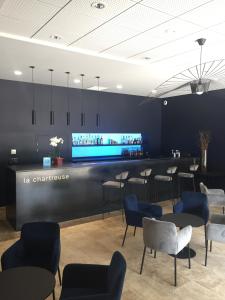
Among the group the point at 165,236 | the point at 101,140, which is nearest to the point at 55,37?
the point at 165,236

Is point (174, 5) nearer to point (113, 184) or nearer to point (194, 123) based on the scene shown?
point (113, 184)

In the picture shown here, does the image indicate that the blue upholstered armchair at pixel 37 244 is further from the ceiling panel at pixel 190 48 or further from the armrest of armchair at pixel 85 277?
the ceiling panel at pixel 190 48

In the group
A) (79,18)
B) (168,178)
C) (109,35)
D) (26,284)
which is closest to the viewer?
(26,284)

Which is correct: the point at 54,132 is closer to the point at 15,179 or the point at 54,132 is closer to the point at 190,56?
the point at 15,179

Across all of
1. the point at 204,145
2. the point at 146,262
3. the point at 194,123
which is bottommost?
the point at 146,262

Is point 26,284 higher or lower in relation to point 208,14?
lower

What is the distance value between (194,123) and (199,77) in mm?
3433

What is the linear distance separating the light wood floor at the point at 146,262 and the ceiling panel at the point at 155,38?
313 cm

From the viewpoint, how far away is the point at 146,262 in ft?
12.3

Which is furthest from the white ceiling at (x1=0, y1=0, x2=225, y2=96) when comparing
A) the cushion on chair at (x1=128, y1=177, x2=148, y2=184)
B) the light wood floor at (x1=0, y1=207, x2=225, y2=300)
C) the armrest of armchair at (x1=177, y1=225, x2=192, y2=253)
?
the light wood floor at (x1=0, y1=207, x2=225, y2=300)

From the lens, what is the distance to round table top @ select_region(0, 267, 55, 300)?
198cm

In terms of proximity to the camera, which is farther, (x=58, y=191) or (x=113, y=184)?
(x=113, y=184)

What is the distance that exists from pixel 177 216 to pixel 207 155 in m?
4.00

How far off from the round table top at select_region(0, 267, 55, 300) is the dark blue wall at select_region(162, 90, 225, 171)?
619cm
